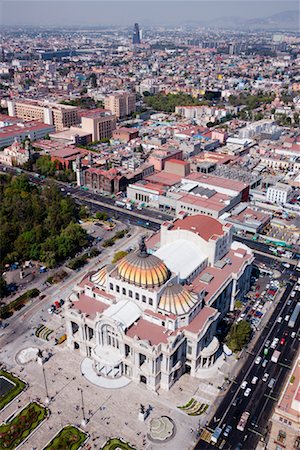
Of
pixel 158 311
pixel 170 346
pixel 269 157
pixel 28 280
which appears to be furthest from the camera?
pixel 269 157

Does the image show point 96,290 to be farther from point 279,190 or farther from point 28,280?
point 279,190

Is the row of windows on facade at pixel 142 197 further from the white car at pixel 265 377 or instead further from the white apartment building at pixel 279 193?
the white car at pixel 265 377

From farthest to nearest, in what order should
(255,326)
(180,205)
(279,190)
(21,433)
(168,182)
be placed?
(168,182)
(279,190)
(180,205)
(255,326)
(21,433)

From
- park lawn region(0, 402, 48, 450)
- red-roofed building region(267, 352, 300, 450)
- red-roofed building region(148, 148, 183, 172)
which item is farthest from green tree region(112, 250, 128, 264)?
red-roofed building region(148, 148, 183, 172)

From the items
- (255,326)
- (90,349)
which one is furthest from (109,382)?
(255,326)

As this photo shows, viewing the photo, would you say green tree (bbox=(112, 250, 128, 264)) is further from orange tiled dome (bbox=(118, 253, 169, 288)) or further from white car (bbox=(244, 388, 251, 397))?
white car (bbox=(244, 388, 251, 397))

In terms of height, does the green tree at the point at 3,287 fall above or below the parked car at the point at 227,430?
above

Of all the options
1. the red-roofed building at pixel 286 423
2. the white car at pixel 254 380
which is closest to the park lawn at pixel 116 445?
the red-roofed building at pixel 286 423
